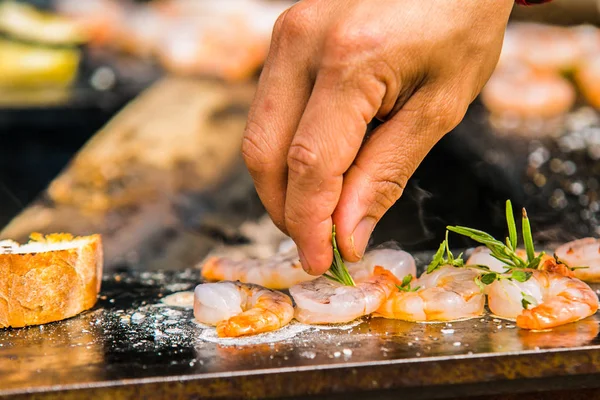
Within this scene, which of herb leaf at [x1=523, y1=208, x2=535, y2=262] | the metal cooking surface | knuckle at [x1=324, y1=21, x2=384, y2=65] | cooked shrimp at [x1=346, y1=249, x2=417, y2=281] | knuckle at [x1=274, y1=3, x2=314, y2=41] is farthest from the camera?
cooked shrimp at [x1=346, y1=249, x2=417, y2=281]

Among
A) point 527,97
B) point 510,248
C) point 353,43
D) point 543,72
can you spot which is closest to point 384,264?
point 510,248

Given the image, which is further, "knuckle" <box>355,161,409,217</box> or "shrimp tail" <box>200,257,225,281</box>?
"shrimp tail" <box>200,257,225,281</box>

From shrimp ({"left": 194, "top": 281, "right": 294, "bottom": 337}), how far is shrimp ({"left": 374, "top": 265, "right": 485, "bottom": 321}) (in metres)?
0.32

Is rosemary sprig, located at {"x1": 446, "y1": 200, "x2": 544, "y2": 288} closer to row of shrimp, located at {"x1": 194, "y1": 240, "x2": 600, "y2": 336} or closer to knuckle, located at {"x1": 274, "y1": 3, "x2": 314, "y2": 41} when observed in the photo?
row of shrimp, located at {"x1": 194, "y1": 240, "x2": 600, "y2": 336}

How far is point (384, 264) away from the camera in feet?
8.09

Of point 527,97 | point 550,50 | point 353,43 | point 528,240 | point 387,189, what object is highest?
point 550,50

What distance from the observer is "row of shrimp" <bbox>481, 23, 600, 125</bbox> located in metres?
5.25

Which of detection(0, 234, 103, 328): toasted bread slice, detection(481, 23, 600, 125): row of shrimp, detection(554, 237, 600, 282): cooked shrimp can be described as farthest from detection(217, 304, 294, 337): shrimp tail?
detection(481, 23, 600, 125): row of shrimp

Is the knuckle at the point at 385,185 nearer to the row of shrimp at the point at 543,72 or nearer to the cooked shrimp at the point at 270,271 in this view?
the cooked shrimp at the point at 270,271

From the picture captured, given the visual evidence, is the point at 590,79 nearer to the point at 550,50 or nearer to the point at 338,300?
the point at 550,50

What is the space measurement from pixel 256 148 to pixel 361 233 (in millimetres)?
395

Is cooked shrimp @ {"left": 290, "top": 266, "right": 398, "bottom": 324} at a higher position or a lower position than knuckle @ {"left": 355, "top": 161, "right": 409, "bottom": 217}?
lower

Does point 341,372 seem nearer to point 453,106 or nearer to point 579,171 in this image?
point 453,106

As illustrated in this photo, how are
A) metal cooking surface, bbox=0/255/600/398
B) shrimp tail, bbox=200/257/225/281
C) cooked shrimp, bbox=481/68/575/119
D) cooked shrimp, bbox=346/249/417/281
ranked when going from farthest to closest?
1. cooked shrimp, bbox=481/68/575/119
2. shrimp tail, bbox=200/257/225/281
3. cooked shrimp, bbox=346/249/417/281
4. metal cooking surface, bbox=0/255/600/398
